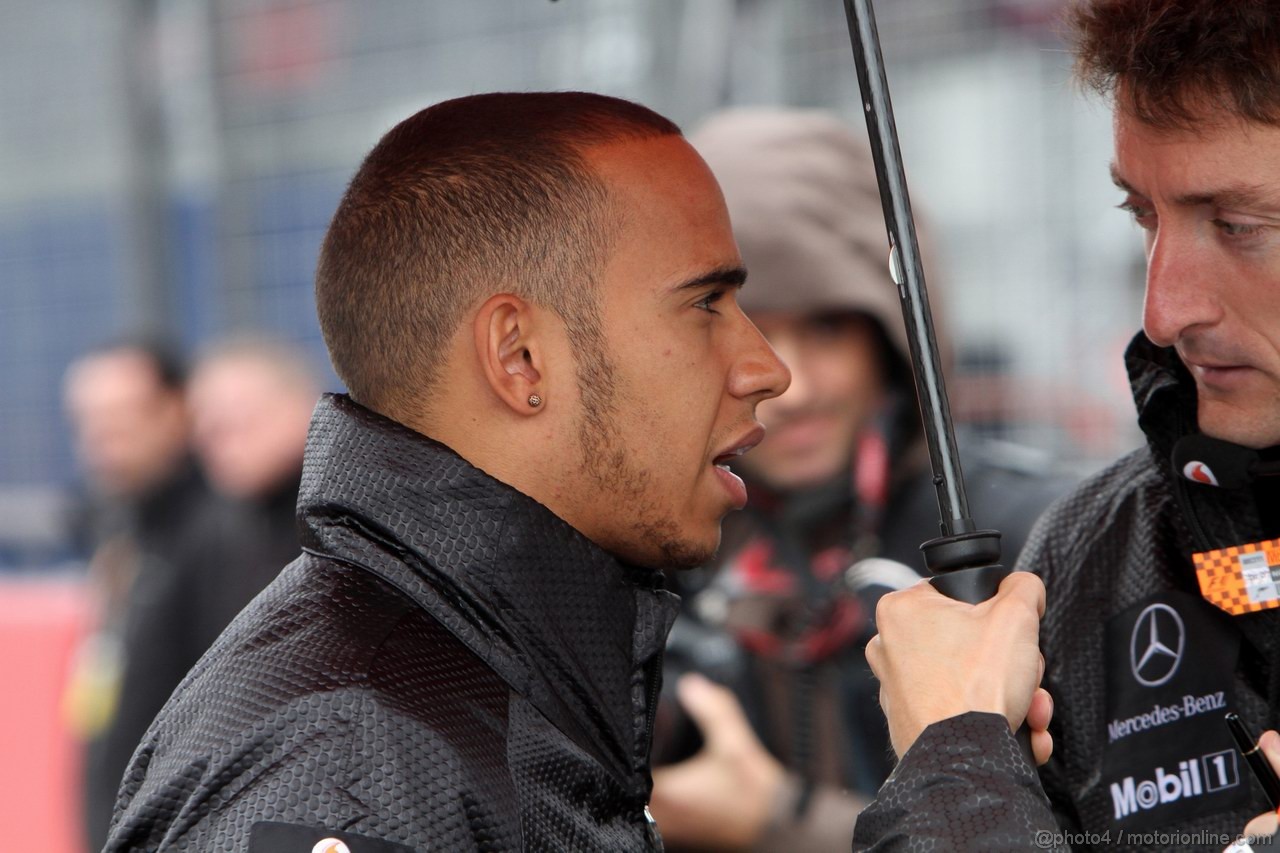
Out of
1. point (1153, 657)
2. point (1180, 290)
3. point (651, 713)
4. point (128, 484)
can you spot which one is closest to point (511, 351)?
point (651, 713)

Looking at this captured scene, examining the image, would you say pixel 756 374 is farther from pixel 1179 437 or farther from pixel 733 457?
pixel 1179 437

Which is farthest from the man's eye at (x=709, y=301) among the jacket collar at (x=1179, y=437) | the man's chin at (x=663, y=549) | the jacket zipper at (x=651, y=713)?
the jacket collar at (x=1179, y=437)

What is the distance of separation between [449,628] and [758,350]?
24.0 inches

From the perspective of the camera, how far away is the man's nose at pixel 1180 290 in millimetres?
1902

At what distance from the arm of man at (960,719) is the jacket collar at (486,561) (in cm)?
33

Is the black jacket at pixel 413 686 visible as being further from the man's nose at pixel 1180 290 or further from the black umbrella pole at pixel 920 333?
the man's nose at pixel 1180 290

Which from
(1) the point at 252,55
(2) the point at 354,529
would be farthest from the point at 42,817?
(2) the point at 354,529

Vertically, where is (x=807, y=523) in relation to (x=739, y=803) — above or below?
above

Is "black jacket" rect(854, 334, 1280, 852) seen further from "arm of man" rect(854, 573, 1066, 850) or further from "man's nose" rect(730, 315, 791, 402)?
"man's nose" rect(730, 315, 791, 402)

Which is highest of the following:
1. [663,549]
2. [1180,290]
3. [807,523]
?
[1180,290]

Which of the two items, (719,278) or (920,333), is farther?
(719,278)

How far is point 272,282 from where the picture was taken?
7.29 meters

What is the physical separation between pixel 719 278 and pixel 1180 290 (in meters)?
0.57

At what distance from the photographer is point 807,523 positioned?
11.0 ft
